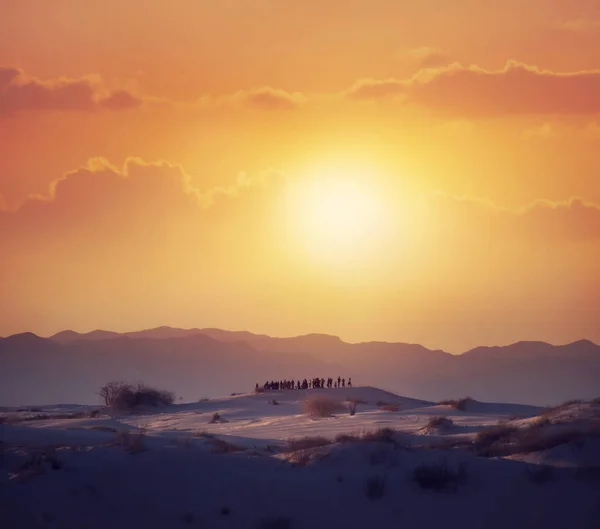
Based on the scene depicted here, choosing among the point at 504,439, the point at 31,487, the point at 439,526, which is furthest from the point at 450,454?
the point at 31,487

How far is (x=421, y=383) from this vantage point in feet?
588

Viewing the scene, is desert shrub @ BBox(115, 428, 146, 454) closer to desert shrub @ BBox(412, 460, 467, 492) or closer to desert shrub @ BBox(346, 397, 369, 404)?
desert shrub @ BBox(412, 460, 467, 492)

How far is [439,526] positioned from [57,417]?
28.9 metres

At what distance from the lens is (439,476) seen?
23.1 metres

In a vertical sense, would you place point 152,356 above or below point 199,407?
above

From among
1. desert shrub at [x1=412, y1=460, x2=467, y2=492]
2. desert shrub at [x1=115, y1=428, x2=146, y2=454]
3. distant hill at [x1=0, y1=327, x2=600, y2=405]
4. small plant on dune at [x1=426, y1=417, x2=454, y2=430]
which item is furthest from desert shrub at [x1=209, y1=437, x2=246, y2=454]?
distant hill at [x1=0, y1=327, x2=600, y2=405]

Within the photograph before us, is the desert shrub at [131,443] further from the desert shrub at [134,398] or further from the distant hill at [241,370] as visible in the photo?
the distant hill at [241,370]

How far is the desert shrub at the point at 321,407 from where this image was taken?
45594mm

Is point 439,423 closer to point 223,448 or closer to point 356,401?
point 223,448

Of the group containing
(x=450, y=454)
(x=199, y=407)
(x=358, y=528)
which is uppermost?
(x=199, y=407)

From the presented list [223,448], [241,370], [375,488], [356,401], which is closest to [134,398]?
[356,401]

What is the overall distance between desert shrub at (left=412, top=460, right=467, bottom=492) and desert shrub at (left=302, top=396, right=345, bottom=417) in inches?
853

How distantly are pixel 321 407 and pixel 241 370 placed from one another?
457ft

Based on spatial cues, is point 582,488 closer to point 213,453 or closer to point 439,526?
point 439,526
